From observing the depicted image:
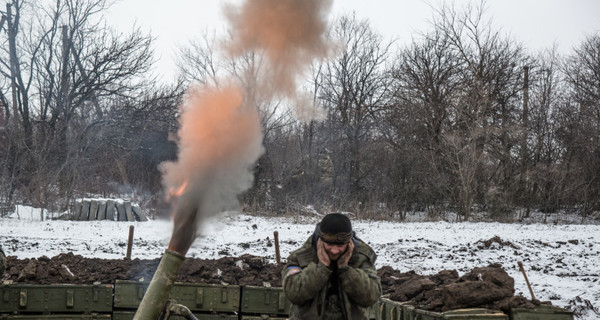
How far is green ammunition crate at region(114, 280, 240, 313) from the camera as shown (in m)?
8.76

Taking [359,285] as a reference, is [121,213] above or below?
above

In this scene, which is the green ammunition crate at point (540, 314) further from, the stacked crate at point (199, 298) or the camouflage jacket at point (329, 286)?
the stacked crate at point (199, 298)

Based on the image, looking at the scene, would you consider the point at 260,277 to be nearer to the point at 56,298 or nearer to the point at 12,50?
the point at 56,298

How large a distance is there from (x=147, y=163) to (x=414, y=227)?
561 inches

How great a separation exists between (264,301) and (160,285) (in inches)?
155

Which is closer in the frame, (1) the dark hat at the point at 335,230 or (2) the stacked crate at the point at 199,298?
(1) the dark hat at the point at 335,230

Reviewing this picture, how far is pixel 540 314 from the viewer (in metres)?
6.76

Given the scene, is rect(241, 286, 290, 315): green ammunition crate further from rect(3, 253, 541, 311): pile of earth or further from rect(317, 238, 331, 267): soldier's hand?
rect(317, 238, 331, 267): soldier's hand

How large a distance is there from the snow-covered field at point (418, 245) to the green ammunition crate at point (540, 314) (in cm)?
397

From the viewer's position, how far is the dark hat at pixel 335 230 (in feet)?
13.8

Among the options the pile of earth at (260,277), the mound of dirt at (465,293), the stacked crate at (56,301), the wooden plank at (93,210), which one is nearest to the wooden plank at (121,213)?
the wooden plank at (93,210)

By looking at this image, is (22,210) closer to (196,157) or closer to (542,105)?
(196,157)

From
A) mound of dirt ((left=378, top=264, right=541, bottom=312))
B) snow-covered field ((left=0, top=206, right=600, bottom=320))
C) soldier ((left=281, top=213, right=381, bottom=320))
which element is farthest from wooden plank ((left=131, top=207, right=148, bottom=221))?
soldier ((left=281, top=213, right=381, bottom=320))

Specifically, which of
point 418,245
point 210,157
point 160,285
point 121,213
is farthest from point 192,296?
point 121,213
